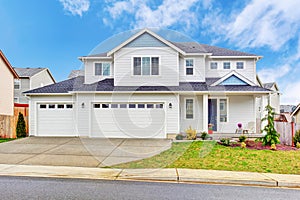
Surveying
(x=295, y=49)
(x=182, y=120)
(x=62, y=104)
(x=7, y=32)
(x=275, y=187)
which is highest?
(x=7, y=32)

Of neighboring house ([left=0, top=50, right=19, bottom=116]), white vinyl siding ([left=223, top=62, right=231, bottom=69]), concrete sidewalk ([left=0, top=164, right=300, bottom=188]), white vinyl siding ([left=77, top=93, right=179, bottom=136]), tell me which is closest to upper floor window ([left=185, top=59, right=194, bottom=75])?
white vinyl siding ([left=77, top=93, right=179, bottom=136])

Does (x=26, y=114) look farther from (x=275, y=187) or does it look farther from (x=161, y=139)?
(x=275, y=187)

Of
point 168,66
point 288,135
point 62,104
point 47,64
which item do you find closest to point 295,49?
point 288,135

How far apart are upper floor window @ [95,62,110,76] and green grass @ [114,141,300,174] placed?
8389mm

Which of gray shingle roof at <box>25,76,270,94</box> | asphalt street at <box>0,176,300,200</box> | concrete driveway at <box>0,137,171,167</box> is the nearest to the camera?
asphalt street at <box>0,176,300,200</box>

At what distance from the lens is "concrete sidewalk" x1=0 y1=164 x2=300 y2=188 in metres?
6.38

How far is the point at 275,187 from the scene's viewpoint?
6.15 m

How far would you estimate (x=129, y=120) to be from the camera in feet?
47.0

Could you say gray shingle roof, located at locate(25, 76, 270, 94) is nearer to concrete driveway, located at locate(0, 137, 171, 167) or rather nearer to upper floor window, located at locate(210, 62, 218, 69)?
upper floor window, located at locate(210, 62, 218, 69)

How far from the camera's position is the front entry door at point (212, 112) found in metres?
15.7

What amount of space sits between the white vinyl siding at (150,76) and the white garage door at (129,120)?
5.08 ft

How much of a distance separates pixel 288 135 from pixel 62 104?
13.3 metres

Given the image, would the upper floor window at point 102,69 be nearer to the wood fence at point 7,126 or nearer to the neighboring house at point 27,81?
the wood fence at point 7,126

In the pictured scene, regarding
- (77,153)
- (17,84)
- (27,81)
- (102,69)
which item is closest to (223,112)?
(102,69)
